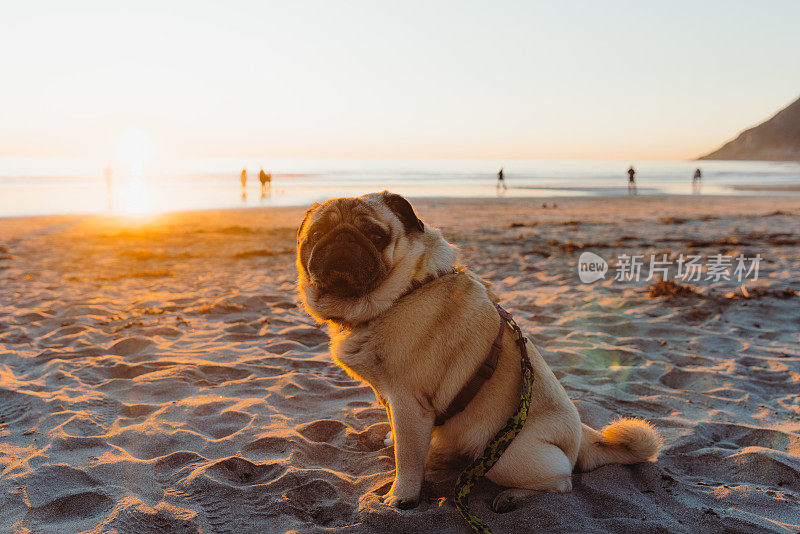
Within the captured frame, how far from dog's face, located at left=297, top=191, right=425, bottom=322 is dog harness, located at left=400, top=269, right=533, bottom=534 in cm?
21

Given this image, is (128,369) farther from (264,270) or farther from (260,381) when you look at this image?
(264,270)

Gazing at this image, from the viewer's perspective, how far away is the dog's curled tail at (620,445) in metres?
3.43

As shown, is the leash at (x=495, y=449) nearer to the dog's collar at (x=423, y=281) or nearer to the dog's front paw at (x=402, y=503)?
the dog's front paw at (x=402, y=503)

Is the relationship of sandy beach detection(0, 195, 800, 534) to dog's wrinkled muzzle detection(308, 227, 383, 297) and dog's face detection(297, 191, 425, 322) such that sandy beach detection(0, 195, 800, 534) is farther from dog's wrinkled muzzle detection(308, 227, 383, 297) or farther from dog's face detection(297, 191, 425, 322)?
dog's wrinkled muzzle detection(308, 227, 383, 297)

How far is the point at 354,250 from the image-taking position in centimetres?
294

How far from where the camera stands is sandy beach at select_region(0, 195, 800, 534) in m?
3.06

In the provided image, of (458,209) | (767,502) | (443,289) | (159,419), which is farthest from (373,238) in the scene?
(458,209)

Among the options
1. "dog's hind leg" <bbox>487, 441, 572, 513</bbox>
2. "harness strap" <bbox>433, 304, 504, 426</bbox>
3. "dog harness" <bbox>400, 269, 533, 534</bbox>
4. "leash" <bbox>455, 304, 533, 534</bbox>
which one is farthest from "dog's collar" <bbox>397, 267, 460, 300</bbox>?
"dog's hind leg" <bbox>487, 441, 572, 513</bbox>

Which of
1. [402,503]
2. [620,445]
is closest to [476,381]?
[402,503]

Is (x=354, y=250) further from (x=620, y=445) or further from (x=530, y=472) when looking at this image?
(x=620, y=445)

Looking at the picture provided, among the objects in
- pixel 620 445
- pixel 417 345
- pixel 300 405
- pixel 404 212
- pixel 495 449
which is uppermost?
pixel 404 212

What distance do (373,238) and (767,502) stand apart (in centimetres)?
279

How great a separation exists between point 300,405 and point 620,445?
250cm

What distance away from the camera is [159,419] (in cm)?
416
